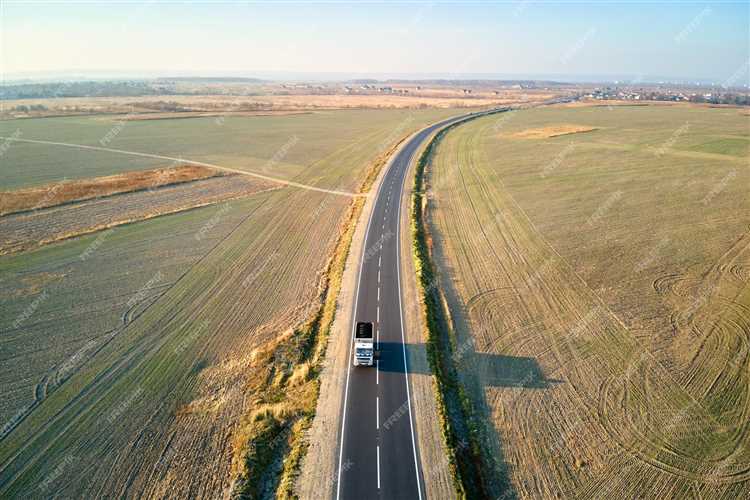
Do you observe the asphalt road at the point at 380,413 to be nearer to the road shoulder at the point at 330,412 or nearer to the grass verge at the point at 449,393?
the road shoulder at the point at 330,412

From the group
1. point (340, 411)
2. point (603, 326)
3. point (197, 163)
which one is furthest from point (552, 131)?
point (340, 411)

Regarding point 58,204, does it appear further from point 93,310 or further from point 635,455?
point 635,455

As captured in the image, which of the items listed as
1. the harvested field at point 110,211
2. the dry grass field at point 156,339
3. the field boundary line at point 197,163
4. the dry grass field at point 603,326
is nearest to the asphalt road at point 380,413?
the dry grass field at point 156,339

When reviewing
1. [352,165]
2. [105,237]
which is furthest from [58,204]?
[352,165]

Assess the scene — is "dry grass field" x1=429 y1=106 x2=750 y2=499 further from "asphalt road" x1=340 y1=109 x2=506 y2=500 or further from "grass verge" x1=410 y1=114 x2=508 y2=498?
"asphalt road" x1=340 y1=109 x2=506 y2=500

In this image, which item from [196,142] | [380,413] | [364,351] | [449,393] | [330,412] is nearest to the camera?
[380,413]

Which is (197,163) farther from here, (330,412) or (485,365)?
(485,365)

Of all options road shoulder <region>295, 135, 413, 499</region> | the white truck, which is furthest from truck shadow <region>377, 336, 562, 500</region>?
road shoulder <region>295, 135, 413, 499</region>
